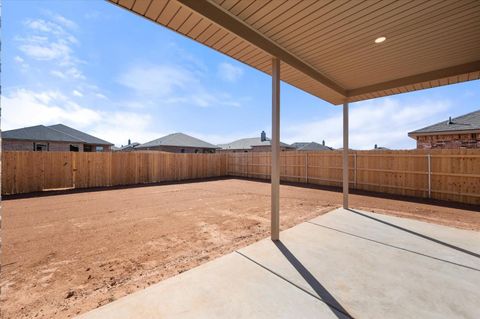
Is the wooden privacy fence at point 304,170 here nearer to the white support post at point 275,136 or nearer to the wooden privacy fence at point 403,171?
the wooden privacy fence at point 403,171

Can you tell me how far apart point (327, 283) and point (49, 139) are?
23.2m

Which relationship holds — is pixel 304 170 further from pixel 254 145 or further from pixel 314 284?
pixel 254 145

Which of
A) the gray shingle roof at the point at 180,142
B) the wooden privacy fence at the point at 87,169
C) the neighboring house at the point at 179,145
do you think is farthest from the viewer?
the gray shingle roof at the point at 180,142

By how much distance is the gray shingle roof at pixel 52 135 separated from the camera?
16438mm

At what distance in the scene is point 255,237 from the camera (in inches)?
147

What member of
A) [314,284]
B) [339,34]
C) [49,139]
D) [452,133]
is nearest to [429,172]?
[452,133]

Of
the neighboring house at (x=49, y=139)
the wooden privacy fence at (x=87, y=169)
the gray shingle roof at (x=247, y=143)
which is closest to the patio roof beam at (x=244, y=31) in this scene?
A: the wooden privacy fence at (x=87, y=169)

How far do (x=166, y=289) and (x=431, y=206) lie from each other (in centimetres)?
837

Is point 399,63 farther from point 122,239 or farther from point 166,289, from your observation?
point 122,239

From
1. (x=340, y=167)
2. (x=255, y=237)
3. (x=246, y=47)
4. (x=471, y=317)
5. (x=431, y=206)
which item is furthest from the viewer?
(x=340, y=167)

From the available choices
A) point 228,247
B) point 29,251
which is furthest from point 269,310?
point 29,251

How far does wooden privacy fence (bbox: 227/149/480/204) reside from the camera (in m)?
7.06

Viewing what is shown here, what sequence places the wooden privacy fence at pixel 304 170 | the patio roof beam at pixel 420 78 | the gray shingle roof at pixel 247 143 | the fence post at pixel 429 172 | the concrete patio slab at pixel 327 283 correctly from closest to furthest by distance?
the concrete patio slab at pixel 327 283 < the patio roof beam at pixel 420 78 < the wooden privacy fence at pixel 304 170 < the fence post at pixel 429 172 < the gray shingle roof at pixel 247 143

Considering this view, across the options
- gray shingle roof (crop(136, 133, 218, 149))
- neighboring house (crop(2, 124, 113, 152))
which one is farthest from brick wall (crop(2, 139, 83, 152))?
gray shingle roof (crop(136, 133, 218, 149))
